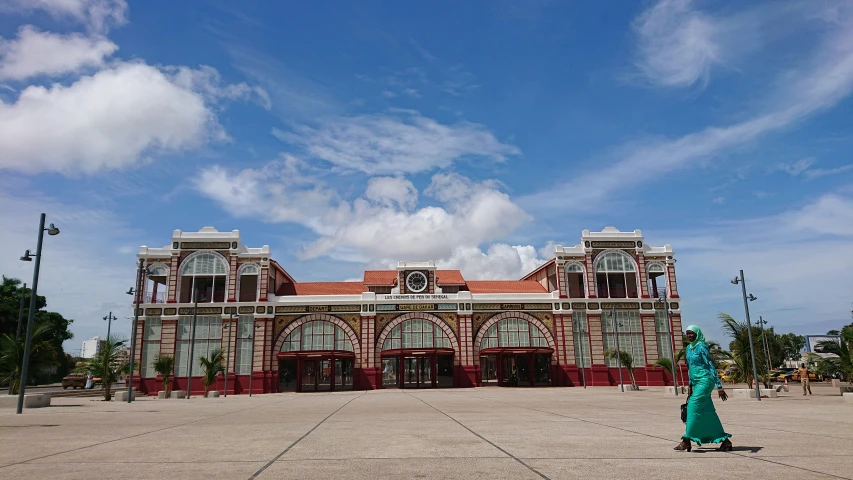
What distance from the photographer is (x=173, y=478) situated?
6.64 metres

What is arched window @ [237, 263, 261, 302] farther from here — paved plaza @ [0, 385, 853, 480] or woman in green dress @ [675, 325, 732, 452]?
woman in green dress @ [675, 325, 732, 452]

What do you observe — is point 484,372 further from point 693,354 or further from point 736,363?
point 693,354

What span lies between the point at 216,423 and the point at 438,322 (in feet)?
116

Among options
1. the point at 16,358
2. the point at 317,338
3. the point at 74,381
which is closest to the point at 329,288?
the point at 317,338

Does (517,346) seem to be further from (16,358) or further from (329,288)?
(16,358)

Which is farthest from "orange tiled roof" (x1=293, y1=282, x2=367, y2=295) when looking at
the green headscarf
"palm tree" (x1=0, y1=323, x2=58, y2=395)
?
the green headscarf

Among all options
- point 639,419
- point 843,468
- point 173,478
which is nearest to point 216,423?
point 173,478

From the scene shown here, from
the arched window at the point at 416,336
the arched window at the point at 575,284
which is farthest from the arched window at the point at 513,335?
the arched window at the point at 575,284

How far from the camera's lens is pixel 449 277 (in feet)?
178

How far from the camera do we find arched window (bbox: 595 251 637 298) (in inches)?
2028

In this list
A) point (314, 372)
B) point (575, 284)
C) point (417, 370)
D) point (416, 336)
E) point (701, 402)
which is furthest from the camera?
point (575, 284)

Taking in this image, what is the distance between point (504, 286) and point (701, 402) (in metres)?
46.6

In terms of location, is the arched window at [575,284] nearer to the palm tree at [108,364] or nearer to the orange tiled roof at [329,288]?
the orange tiled roof at [329,288]

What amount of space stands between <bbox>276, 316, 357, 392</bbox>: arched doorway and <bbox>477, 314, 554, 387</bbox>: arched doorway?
37.0 ft
